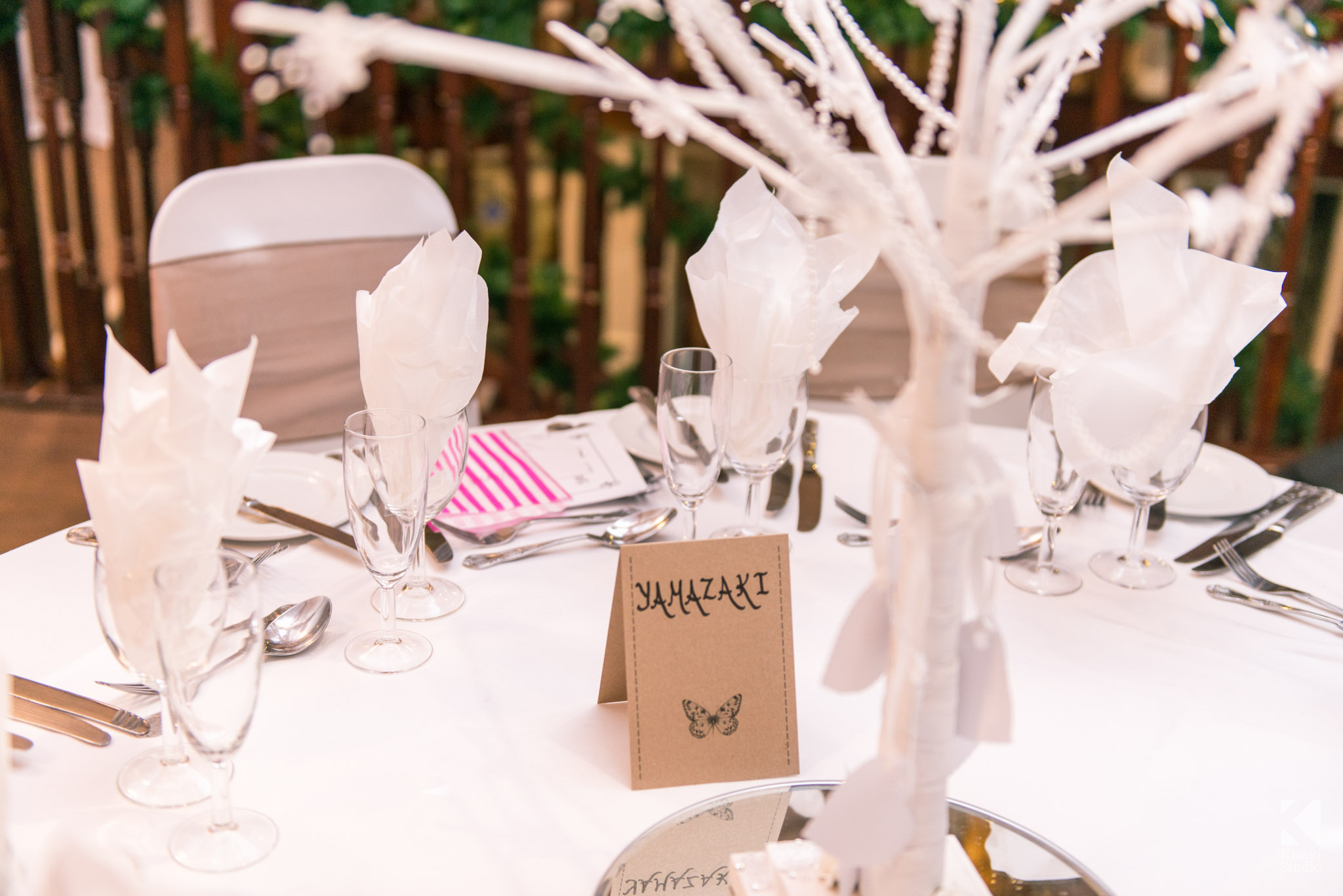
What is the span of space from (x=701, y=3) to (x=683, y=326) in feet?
9.39

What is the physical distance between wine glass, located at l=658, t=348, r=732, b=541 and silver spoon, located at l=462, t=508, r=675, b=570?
5.8 inches

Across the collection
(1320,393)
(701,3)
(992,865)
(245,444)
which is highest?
(701,3)

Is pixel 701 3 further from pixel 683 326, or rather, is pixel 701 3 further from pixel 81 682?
pixel 683 326

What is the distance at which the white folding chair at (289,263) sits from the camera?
5.63 feet

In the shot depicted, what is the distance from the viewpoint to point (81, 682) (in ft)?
3.29

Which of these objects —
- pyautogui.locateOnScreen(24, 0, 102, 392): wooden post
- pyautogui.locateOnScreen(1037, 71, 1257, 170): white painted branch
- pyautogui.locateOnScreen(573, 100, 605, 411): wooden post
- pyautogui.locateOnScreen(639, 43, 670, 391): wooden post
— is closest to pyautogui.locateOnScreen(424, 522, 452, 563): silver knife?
pyautogui.locateOnScreen(1037, 71, 1257, 170): white painted branch

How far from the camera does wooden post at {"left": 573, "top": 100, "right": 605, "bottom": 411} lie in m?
2.76

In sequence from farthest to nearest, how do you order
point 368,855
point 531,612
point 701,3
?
point 531,612, point 368,855, point 701,3

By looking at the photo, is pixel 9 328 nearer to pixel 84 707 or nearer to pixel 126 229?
pixel 126 229

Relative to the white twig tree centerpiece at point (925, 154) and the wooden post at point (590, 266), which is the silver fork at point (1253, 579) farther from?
the wooden post at point (590, 266)

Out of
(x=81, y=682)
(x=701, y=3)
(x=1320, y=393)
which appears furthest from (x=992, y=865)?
(x=1320, y=393)

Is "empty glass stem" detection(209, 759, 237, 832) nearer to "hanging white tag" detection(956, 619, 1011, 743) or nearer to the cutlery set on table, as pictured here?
"hanging white tag" detection(956, 619, 1011, 743)

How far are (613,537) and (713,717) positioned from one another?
0.40m

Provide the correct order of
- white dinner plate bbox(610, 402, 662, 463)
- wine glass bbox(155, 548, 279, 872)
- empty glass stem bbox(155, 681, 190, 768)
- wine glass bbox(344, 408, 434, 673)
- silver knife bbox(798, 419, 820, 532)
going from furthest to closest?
white dinner plate bbox(610, 402, 662, 463) → silver knife bbox(798, 419, 820, 532) → wine glass bbox(344, 408, 434, 673) → empty glass stem bbox(155, 681, 190, 768) → wine glass bbox(155, 548, 279, 872)
